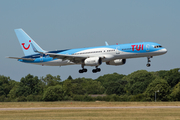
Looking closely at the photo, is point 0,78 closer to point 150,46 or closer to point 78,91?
point 78,91

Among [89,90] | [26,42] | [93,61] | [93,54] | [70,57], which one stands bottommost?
[89,90]

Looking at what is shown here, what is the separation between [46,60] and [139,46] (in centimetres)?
2023

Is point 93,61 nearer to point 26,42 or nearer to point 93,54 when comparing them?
point 93,54

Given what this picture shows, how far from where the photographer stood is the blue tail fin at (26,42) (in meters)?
72.3

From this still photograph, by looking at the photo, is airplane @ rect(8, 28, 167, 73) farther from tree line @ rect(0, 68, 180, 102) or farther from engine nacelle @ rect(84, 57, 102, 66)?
tree line @ rect(0, 68, 180, 102)

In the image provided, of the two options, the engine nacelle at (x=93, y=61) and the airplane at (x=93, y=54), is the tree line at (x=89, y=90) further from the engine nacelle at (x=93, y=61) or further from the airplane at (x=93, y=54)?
the engine nacelle at (x=93, y=61)

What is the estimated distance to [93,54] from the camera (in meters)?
62.0

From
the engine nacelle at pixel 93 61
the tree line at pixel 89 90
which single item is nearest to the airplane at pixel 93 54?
the engine nacelle at pixel 93 61

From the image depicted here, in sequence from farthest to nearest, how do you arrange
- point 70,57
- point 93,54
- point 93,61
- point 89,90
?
1. point 89,90
2. point 70,57
3. point 93,54
4. point 93,61

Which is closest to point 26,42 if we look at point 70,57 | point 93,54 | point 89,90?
point 70,57

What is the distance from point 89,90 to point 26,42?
7371cm

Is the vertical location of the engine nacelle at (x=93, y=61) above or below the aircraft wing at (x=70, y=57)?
below

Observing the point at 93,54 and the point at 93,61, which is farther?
the point at 93,54

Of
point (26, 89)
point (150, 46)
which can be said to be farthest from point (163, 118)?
point (26, 89)
